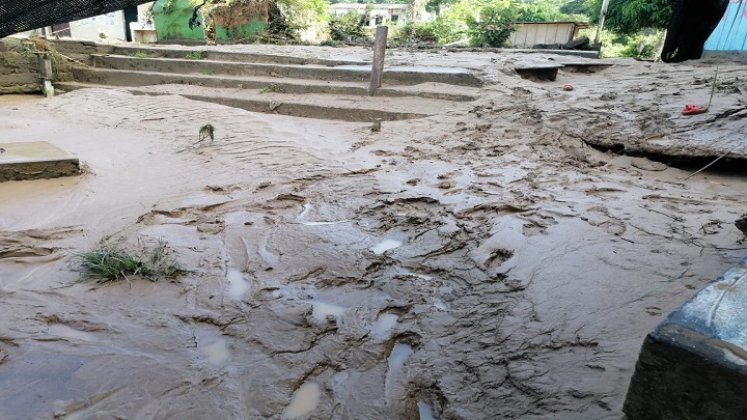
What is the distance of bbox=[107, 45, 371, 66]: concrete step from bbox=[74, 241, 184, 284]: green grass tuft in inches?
259

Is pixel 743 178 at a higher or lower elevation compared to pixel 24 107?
higher

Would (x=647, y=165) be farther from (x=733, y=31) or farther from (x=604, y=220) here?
(x=733, y=31)

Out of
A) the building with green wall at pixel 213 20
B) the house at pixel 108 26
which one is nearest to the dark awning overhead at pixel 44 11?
the building with green wall at pixel 213 20

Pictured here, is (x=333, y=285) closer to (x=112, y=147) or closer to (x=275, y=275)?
(x=275, y=275)

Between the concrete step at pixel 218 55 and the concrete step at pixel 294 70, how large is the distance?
0.81 feet

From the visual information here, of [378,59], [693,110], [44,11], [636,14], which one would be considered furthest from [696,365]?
[636,14]

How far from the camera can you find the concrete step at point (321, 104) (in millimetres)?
6520

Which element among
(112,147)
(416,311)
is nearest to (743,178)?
(416,311)

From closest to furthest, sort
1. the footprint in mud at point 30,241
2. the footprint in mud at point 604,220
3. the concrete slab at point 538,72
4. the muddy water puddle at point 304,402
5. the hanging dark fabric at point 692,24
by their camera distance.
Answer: the muddy water puddle at point 304,402
the hanging dark fabric at point 692,24
the footprint in mud at point 30,241
the footprint in mud at point 604,220
the concrete slab at point 538,72

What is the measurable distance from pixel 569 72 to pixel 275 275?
7583mm

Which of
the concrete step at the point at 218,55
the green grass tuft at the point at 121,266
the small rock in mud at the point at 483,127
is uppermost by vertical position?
the concrete step at the point at 218,55

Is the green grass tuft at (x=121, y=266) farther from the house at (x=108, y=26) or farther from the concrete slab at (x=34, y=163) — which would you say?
the house at (x=108, y=26)

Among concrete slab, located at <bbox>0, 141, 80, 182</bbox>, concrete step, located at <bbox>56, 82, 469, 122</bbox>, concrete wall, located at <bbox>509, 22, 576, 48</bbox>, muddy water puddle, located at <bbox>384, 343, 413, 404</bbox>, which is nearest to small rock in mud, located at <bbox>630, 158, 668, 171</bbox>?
concrete step, located at <bbox>56, 82, 469, 122</bbox>

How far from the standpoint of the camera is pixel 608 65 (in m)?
8.38
